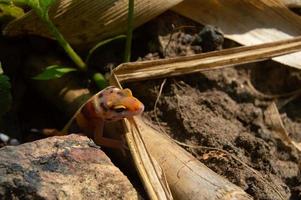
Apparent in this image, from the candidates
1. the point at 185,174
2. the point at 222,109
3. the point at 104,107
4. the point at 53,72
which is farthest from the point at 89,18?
the point at 185,174

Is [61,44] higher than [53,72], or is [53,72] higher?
[61,44]

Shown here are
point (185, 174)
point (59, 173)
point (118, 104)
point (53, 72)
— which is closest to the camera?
point (59, 173)

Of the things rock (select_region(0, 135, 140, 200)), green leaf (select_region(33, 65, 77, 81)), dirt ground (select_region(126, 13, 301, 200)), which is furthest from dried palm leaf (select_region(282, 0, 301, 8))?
rock (select_region(0, 135, 140, 200))

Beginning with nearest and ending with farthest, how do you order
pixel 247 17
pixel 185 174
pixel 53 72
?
pixel 185 174, pixel 53 72, pixel 247 17

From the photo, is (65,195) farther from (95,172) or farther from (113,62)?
(113,62)

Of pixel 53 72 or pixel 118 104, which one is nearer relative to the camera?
pixel 118 104

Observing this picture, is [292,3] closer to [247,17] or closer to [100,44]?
[247,17]

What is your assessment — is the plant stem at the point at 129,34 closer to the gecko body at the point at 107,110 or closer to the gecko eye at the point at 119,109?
the gecko body at the point at 107,110

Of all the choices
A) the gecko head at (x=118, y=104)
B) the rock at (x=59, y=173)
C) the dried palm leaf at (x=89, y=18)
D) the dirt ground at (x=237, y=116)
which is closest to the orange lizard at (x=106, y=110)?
the gecko head at (x=118, y=104)
